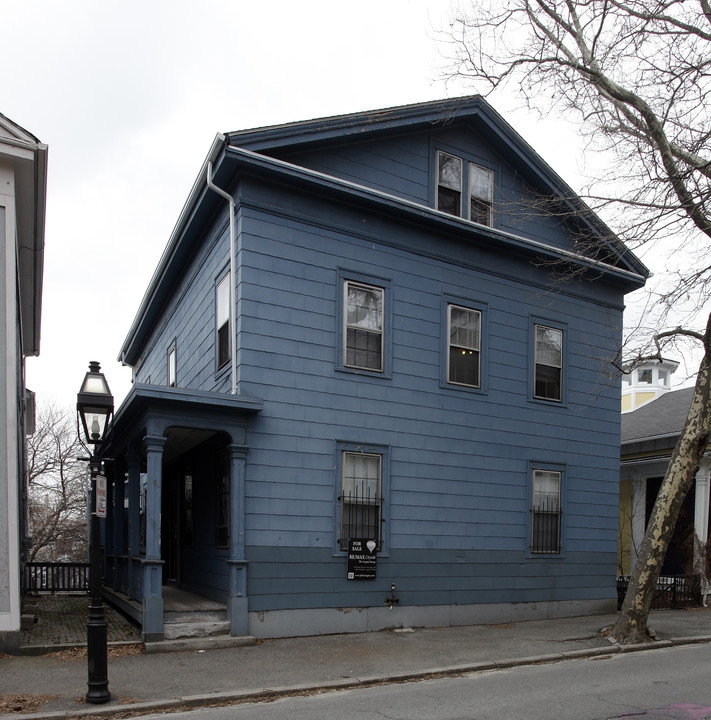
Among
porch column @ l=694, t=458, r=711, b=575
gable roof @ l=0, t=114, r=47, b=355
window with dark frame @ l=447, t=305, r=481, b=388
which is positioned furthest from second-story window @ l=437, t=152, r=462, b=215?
porch column @ l=694, t=458, r=711, b=575

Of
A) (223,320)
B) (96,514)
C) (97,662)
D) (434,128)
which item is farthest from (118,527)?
(434,128)

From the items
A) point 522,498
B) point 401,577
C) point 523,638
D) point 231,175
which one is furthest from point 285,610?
point 231,175

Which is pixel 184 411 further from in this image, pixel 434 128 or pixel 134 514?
pixel 434 128

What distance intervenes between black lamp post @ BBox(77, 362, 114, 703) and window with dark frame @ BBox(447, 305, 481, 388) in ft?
23.3

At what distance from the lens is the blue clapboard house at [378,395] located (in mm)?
11461

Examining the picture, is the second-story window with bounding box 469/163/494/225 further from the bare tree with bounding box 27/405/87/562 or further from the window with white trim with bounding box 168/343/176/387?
the bare tree with bounding box 27/405/87/562

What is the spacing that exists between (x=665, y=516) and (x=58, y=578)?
43.9ft

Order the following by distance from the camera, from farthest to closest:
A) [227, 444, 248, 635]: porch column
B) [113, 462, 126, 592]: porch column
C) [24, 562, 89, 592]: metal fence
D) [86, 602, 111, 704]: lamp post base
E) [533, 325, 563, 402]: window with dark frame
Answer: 1. [24, 562, 89, 592]: metal fence
2. [533, 325, 563, 402]: window with dark frame
3. [113, 462, 126, 592]: porch column
4. [227, 444, 248, 635]: porch column
5. [86, 602, 111, 704]: lamp post base

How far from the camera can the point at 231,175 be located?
11.9 metres

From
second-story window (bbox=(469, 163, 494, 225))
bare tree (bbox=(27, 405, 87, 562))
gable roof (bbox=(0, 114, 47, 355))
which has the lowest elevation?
bare tree (bbox=(27, 405, 87, 562))

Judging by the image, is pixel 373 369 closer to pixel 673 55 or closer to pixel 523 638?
pixel 523 638

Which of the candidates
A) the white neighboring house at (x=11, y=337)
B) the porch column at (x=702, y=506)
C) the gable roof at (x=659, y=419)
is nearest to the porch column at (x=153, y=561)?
the white neighboring house at (x=11, y=337)

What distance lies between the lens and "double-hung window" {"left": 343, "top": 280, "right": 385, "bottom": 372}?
1259cm

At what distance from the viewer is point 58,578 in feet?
56.8
